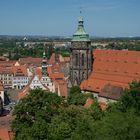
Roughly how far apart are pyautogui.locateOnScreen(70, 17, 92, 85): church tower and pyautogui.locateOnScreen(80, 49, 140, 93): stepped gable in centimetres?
136

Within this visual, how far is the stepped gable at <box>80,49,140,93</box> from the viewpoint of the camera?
61853 mm

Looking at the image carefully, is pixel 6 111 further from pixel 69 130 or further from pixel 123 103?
pixel 69 130

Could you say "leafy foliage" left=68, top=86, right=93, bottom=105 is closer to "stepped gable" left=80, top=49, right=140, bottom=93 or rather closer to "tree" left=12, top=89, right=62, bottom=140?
"stepped gable" left=80, top=49, right=140, bottom=93

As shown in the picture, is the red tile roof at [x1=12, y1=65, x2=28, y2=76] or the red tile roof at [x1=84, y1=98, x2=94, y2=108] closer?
the red tile roof at [x1=84, y1=98, x2=94, y2=108]

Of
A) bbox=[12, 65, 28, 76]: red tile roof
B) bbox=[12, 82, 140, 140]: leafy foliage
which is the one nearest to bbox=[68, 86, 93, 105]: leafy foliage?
bbox=[12, 82, 140, 140]: leafy foliage

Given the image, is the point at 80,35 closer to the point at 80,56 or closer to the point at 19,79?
the point at 80,56

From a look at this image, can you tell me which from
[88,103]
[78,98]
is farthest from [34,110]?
[78,98]

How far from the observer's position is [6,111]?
209 feet

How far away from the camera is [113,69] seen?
213 feet

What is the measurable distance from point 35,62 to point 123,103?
3364 inches

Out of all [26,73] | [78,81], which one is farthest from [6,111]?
[26,73]

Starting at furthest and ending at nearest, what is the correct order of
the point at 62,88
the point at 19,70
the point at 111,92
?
the point at 19,70
the point at 62,88
the point at 111,92

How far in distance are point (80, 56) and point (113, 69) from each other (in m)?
5.91

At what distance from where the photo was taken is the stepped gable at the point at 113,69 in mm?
61853
